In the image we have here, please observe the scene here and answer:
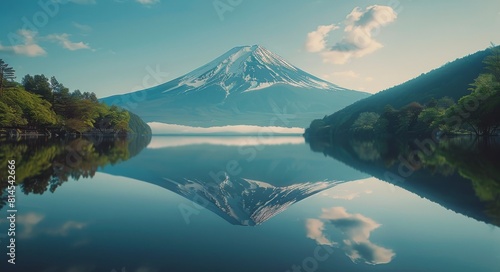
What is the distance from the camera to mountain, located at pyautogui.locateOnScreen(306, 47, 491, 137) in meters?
152

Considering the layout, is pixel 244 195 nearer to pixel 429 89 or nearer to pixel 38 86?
pixel 38 86

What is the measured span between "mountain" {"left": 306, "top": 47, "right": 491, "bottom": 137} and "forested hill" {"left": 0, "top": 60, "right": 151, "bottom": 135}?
103 metres

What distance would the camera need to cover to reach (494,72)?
2717 inches

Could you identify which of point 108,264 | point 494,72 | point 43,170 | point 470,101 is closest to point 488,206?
point 108,264

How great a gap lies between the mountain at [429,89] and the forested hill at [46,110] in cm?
10290

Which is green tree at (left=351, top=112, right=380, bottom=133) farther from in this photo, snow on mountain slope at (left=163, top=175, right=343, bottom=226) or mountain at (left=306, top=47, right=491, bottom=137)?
snow on mountain slope at (left=163, top=175, right=343, bottom=226)

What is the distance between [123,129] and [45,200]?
116602 millimetres

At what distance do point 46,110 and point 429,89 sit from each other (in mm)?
162232

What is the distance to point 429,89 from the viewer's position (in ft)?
538

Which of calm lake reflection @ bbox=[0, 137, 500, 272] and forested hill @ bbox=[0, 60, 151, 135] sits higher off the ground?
forested hill @ bbox=[0, 60, 151, 135]

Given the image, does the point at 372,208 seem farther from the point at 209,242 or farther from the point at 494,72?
the point at 494,72

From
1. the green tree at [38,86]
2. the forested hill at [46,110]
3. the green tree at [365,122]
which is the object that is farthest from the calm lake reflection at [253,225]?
the green tree at [365,122]

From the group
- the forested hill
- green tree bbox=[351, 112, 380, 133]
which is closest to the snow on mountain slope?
the forested hill

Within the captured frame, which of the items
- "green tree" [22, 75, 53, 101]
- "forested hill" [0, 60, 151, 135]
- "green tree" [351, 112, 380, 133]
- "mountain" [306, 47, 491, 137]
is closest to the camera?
"forested hill" [0, 60, 151, 135]
